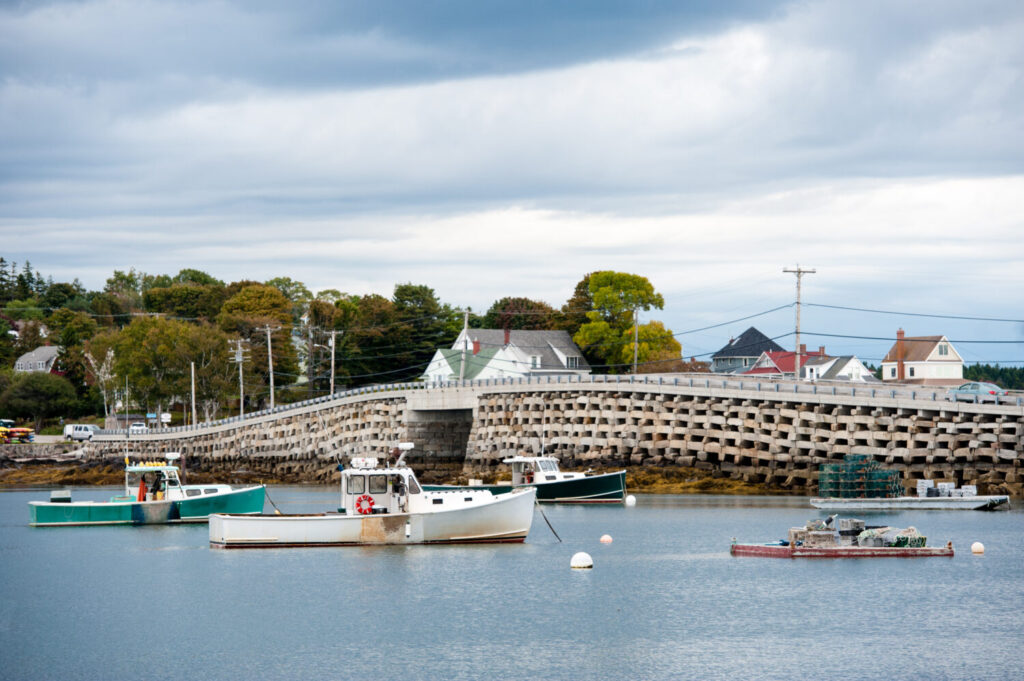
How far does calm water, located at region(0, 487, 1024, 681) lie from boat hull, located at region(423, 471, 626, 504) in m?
16.9

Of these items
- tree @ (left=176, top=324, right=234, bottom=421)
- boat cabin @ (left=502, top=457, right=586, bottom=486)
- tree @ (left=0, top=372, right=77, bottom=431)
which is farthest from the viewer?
tree @ (left=0, top=372, right=77, bottom=431)

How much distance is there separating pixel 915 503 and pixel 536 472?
19.2 m

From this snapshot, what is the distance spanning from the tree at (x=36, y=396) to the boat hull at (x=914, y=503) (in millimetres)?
109105

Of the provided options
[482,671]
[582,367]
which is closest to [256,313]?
[582,367]

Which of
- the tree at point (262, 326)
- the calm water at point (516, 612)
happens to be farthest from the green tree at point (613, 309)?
the calm water at point (516, 612)

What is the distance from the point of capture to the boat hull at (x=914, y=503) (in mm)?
57531

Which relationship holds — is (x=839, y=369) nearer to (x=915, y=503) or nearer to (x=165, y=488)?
→ (x=915, y=503)

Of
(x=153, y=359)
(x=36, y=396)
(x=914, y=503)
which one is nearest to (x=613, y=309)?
(x=153, y=359)

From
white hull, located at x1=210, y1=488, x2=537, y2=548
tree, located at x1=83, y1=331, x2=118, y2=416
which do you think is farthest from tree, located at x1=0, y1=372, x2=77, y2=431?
white hull, located at x1=210, y1=488, x2=537, y2=548

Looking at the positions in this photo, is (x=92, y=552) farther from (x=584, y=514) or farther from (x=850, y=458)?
(x=850, y=458)

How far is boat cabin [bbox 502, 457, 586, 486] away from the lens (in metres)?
65.8

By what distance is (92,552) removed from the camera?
4825cm

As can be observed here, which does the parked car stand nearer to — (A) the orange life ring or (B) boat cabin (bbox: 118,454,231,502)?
(A) the orange life ring

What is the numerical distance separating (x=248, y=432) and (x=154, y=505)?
57.5m
